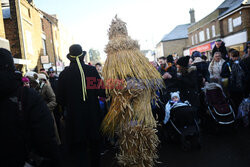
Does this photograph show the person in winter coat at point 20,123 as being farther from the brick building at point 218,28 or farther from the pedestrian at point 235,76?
the brick building at point 218,28

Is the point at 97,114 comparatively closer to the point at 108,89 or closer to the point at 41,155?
the point at 108,89

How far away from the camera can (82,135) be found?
293 centimetres

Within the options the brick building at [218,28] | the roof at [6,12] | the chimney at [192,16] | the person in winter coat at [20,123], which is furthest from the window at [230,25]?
the person in winter coat at [20,123]

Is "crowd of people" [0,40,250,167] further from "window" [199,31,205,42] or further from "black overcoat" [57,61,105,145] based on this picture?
"window" [199,31,205,42]

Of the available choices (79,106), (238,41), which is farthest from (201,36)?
(79,106)

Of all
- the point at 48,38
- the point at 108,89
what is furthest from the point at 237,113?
the point at 48,38

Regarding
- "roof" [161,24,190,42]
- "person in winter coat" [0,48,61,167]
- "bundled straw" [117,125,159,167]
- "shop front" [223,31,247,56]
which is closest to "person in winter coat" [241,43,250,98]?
"bundled straw" [117,125,159,167]

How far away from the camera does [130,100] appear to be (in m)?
2.97

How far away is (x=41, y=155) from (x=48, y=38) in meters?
25.0

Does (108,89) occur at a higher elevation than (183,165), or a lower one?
Answer: higher

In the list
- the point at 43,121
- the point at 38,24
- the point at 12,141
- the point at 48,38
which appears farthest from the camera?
the point at 48,38

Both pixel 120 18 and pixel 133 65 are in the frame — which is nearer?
pixel 133 65

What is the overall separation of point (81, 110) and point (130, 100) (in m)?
0.69

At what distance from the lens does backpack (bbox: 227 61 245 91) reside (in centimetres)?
550
